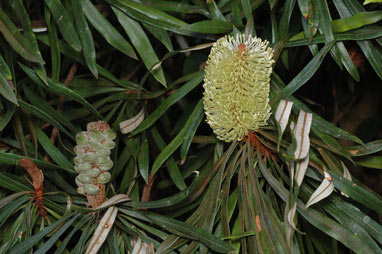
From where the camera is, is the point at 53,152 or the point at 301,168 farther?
the point at 53,152

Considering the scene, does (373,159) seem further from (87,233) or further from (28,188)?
(28,188)

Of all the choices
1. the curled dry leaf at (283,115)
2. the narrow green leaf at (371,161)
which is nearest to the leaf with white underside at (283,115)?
the curled dry leaf at (283,115)

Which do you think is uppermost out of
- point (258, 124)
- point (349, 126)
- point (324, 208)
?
point (258, 124)

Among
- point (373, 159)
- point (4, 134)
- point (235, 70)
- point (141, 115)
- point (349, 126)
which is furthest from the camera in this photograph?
point (349, 126)

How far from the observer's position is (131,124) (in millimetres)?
938

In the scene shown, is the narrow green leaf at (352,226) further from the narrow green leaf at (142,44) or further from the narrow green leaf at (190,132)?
the narrow green leaf at (142,44)

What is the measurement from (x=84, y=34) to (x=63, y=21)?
4 cm

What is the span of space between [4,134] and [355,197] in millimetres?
777

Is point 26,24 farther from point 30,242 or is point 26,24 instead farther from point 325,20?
point 325,20

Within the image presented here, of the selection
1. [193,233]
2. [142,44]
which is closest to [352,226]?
[193,233]

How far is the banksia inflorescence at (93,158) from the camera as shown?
860 mm

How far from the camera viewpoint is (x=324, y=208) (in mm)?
801

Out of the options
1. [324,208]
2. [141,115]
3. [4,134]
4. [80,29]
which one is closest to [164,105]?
[141,115]

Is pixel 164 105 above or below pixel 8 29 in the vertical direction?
below
